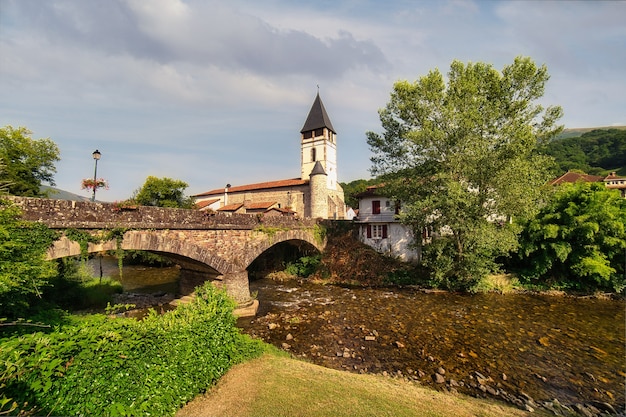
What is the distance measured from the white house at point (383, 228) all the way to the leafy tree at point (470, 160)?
537 centimetres

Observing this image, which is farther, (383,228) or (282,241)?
(383,228)

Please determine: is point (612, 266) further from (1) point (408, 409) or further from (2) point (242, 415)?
(2) point (242, 415)

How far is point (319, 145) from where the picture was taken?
51.3 m

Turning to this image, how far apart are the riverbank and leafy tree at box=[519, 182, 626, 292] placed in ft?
50.6

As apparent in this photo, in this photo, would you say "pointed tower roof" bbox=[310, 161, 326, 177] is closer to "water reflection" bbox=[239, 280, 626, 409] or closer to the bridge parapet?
"water reflection" bbox=[239, 280, 626, 409]

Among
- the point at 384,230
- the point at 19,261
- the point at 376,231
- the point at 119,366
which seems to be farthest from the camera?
A: the point at 376,231

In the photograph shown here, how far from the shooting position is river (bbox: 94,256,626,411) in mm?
8820

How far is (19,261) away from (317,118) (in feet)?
169

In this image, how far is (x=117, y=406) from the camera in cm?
498

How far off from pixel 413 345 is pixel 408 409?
5.64 metres

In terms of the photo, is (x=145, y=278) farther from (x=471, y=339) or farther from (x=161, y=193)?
(x=471, y=339)

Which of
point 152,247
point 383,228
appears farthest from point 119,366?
point 383,228

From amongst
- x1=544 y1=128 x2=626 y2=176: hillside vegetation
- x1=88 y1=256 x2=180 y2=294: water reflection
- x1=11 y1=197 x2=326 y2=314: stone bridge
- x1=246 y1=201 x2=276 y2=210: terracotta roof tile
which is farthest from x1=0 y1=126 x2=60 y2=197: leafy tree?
x1=544 y1=128 x2=626 y2=176: hillside vegetation

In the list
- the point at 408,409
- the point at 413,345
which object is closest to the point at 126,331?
the point at 408,409
